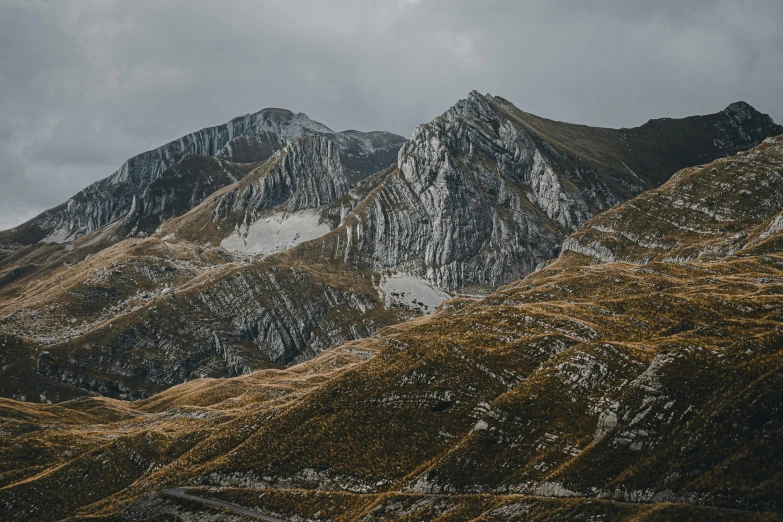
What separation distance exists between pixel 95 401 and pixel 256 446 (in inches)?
4831

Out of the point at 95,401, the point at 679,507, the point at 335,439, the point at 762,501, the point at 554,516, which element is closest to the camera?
the point at 762,501

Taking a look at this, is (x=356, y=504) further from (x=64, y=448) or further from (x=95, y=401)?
(x=95, y=401)

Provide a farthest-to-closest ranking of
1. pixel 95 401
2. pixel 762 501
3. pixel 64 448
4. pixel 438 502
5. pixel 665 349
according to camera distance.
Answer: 1. pixel 95 401
2. pixel 64 448
3. pixel 665 349
4. pixel 438 502
5. pixel 762 501

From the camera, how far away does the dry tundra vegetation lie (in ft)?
156

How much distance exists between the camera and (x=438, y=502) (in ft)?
190

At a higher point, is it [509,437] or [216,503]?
[509,437]

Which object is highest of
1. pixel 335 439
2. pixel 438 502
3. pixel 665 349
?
pixel 665 349

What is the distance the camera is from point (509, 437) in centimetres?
6297

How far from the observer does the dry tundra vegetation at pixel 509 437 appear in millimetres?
47688

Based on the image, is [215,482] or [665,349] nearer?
[665,349]

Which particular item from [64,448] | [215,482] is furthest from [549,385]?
[64,448]

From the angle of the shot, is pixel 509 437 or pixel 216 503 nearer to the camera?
pixel 509 437

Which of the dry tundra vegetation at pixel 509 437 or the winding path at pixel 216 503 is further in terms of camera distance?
the winding path at pixel 216 503

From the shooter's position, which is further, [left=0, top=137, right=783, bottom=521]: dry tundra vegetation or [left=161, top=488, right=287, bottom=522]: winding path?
[left=161, top=488, right=287, bottom=522]: winding path
